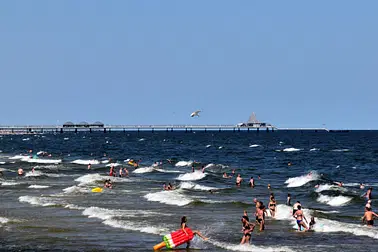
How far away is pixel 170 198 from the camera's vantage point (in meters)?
45.0

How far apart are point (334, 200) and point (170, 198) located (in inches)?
427

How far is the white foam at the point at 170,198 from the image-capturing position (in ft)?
141

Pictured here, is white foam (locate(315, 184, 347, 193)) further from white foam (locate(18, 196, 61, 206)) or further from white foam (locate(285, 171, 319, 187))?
white foam (locate(18, 196, 61, 206))

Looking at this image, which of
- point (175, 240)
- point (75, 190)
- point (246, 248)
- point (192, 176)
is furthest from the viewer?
point (192, 176)

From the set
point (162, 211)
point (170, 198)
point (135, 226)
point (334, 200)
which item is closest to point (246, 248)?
point (135, 226)

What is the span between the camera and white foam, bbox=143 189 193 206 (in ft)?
141

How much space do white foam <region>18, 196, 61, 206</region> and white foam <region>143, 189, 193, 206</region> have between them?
6.40 metres

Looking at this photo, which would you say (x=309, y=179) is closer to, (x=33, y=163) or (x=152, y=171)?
(x=152, y=171)

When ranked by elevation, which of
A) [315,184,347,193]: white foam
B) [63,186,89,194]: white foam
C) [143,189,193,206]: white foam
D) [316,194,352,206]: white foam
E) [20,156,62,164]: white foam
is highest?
[315,184,347,193]: white foam

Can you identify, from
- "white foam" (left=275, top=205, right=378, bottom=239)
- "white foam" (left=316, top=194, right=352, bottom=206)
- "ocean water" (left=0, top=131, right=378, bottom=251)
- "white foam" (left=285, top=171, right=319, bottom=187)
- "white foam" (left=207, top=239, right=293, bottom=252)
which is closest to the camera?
"white foam" (left=207, top=239, right=293, bottom=252)

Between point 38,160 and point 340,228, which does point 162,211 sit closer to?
point 340,228

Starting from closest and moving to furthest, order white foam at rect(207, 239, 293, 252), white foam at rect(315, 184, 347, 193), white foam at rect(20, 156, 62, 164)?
white foam at rect(207, 239, 293, 252)
white foam at rect(315, 184, 347, 193)
white foam at rect(20, 156, 62, 164)

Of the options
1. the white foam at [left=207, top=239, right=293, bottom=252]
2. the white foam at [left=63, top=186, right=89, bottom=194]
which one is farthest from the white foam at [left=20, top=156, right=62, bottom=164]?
the white foam at [left=207, top=239, right=293, bottom=252]

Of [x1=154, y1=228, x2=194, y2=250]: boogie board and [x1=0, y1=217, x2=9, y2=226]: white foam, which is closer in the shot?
[x1=154, y1=228, x2=194, y2=250]: boogie board
